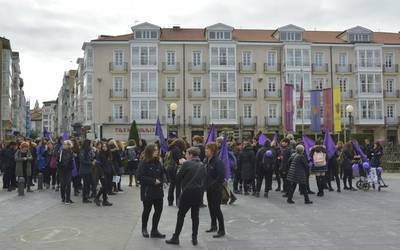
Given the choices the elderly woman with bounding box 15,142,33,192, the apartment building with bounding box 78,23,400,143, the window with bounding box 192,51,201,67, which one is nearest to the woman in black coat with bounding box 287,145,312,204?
the elderly woman with bounding box 15,142,33,192

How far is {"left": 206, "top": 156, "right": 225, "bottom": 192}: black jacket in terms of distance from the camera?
920cm

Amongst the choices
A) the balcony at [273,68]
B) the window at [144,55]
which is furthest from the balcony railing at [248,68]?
the window at [144,55]

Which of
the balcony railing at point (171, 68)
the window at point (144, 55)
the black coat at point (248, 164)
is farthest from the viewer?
the balcony railing at point (171, 68)

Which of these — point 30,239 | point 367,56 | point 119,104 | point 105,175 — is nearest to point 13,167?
point 105,175

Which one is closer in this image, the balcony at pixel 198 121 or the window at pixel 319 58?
the balcony at pixel 198 121

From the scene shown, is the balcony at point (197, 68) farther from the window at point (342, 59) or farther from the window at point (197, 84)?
the window at point (342, 59)

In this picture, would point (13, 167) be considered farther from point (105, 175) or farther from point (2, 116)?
point (2, 116)

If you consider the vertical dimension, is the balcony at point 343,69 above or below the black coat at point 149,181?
above

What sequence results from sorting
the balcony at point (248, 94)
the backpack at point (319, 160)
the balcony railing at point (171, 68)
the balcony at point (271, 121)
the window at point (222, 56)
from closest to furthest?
the backpack at point (319, 160), the balcony railing at point (171, 68), the window at point (222, 56), the balcony at point (271, 121), the balcony at point (248, 94)

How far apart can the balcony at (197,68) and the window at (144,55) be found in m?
4.04

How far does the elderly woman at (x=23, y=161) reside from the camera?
16.5 metres

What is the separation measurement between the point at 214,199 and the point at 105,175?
4.85 meters

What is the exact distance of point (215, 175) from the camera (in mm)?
9234

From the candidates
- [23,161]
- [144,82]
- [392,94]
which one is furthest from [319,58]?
[23,161]
